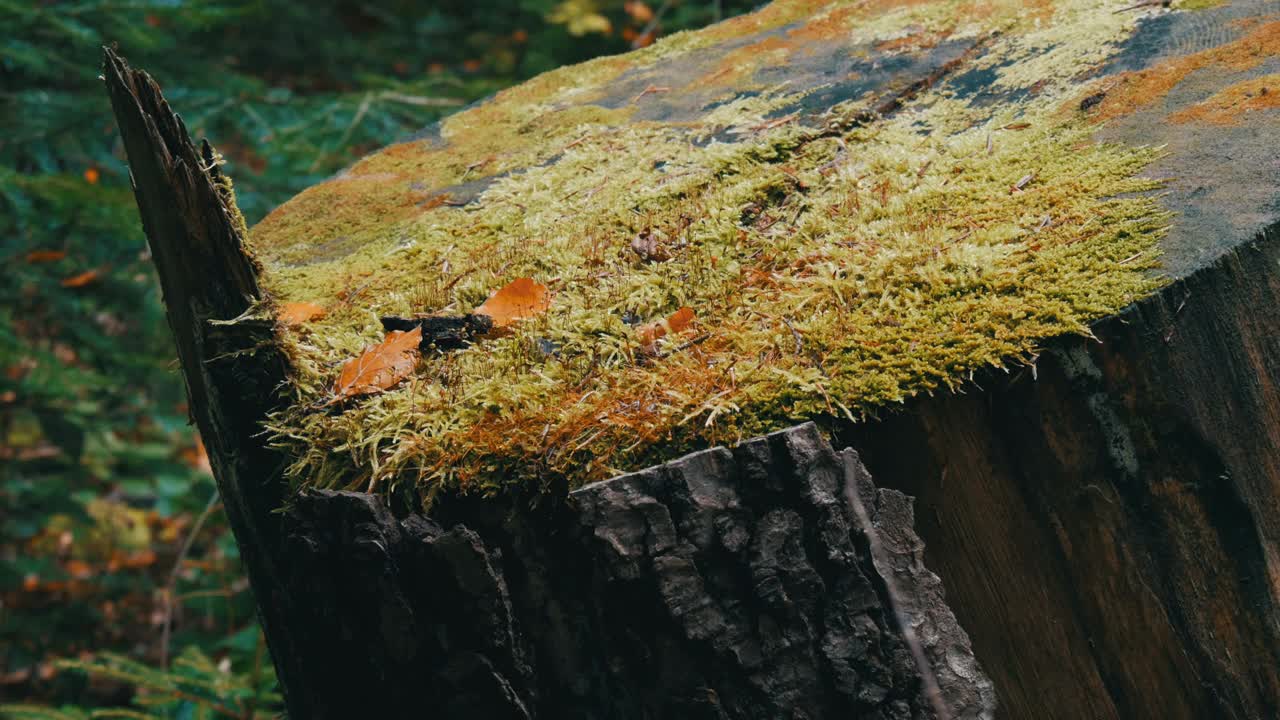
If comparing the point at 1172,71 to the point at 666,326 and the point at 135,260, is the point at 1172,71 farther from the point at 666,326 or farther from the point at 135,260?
the point at 135,260

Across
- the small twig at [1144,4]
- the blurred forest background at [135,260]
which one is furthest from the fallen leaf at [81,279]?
the small twig at [1144,4]

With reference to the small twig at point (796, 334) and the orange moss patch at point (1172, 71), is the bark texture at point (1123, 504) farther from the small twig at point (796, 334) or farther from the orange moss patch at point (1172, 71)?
the orange moss patch at point (1172, 71)

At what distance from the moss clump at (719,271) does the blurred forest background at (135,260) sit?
180 cm

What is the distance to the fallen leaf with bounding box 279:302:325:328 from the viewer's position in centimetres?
213

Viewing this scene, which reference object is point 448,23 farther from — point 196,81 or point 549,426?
point 549,426

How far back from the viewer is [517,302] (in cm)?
202

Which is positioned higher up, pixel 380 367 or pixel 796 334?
pixel 380 367

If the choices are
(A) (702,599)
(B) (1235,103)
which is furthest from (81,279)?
(B) (1235,103)

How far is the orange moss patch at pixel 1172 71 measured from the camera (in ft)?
7.08

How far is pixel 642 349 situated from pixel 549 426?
0.29 meters

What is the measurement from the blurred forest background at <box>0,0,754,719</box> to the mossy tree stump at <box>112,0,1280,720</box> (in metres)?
1.89

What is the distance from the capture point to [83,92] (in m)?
4.89

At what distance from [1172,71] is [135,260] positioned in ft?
15.6

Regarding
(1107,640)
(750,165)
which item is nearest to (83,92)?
(750,165)
